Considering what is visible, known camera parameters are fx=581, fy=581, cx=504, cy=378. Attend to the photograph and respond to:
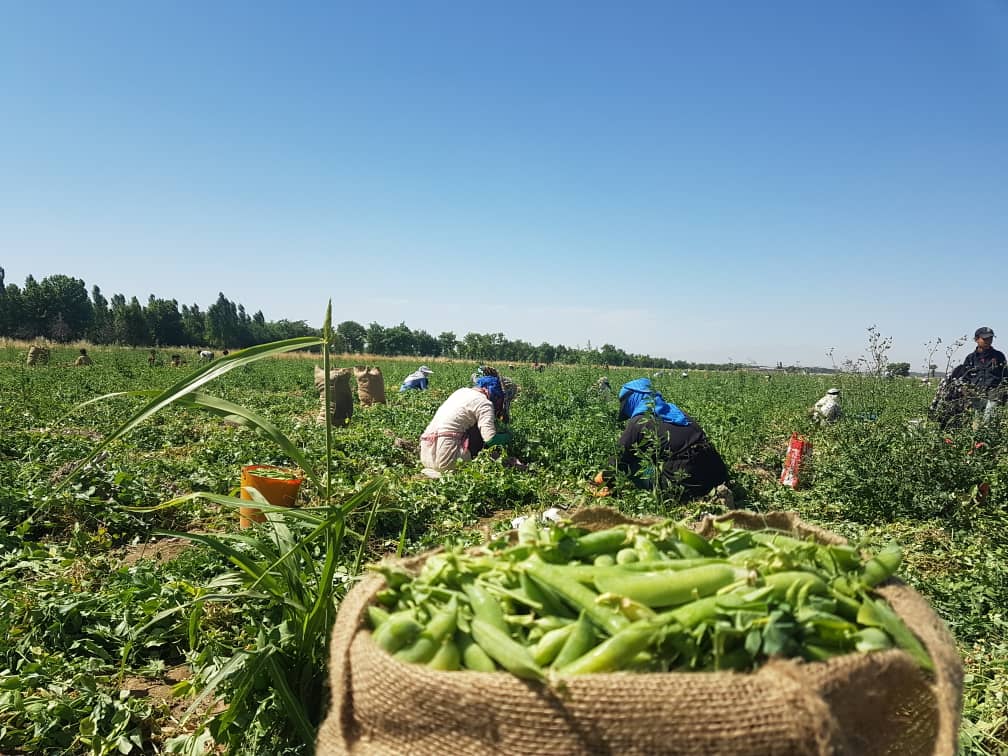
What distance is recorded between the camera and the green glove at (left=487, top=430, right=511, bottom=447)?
23.6 ft

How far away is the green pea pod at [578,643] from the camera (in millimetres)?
1422

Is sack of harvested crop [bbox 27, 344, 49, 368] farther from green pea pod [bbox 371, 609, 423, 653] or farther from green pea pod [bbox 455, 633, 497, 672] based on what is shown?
green pea pod [bbox 455, 633, 497, 672]

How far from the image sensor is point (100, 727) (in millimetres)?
2398

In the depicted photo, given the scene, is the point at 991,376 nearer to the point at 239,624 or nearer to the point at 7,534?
the point at 239,624

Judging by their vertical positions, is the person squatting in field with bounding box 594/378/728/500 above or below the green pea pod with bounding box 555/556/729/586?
below

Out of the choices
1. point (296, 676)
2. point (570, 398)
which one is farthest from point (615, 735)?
point (570, 398)

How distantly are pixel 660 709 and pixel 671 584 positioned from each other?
385 mm

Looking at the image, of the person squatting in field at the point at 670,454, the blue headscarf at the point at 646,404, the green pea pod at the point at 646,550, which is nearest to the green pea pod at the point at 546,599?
the green pea pod at the point at 646,550

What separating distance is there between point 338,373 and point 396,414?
1395 millimetres

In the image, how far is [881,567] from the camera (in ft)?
5.79

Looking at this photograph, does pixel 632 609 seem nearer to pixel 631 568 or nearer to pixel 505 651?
pixel 631 568

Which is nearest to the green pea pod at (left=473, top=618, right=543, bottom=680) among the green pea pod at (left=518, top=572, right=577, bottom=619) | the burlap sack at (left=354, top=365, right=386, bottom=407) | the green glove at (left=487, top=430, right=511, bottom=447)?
the green pea pod at (left=518, top=572, right=577, bottom=619)

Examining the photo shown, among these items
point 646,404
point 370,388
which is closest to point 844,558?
point 646,404

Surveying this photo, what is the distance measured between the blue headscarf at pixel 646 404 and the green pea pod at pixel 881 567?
13.8 feet
